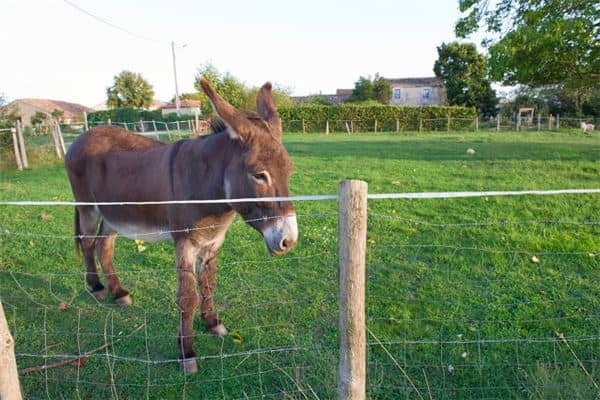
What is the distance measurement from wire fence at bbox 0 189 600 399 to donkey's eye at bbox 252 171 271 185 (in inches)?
17.5

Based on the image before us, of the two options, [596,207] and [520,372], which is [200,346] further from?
[596,207]

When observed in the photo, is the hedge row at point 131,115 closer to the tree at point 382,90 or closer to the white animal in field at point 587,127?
the tree at point 382,90

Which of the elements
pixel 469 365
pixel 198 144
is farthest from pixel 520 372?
pixel 198 144

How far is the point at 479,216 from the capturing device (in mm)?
6258

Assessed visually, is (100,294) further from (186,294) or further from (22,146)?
(22,146)

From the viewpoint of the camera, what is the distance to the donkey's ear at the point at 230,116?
8.59ft

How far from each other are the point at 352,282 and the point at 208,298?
6.95 feet

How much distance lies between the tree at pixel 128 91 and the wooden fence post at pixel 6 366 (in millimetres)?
59005

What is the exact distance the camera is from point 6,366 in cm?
206

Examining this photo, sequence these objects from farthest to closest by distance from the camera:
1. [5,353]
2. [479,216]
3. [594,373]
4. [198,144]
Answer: [479,216] < [198,144] < [594,373] < [5,353]

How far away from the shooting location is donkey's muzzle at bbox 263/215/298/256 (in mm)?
2414

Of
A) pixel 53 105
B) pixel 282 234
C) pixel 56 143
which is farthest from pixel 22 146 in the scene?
pixel 53 105

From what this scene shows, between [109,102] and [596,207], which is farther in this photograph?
[109,102]

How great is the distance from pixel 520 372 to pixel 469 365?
350 millimetres
